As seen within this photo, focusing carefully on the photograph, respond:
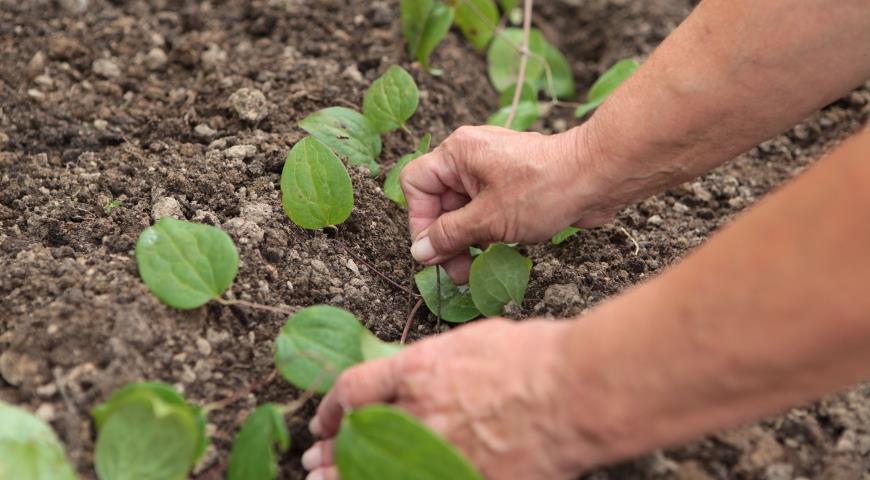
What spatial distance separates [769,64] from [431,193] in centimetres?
57

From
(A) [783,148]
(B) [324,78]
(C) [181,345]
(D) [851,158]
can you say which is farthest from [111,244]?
(A) [783,148]

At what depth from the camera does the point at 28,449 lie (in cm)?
109

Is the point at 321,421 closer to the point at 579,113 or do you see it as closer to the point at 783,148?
the point at 579,113

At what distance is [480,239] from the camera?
58.9 inches

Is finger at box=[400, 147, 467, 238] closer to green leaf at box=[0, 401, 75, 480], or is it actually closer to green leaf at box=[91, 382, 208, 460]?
green leaf at box=[91, 382, 208, 460]

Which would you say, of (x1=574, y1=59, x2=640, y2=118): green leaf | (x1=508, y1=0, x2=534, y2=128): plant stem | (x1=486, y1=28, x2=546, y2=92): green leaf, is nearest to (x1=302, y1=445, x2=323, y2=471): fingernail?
(x1=508, y1=0, x2=534, y2=128): plant stem

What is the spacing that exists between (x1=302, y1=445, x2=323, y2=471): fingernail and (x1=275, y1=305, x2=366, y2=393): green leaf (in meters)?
0.09

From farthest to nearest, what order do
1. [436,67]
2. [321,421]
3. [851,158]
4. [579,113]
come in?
1. [436,67]
2. [579,113]
3. [321,421]
4. [851,158]

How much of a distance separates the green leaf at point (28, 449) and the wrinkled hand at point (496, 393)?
40 centimetres

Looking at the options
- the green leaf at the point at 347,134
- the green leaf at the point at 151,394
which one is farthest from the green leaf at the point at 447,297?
the green leaf at the point at 151,394

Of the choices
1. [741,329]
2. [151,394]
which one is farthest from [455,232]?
[741,329]

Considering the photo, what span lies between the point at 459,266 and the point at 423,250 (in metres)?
0.09

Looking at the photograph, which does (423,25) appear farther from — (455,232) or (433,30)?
(455,232)

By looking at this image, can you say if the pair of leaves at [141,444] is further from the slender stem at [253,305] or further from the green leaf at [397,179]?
the green leaf at [397,179]
